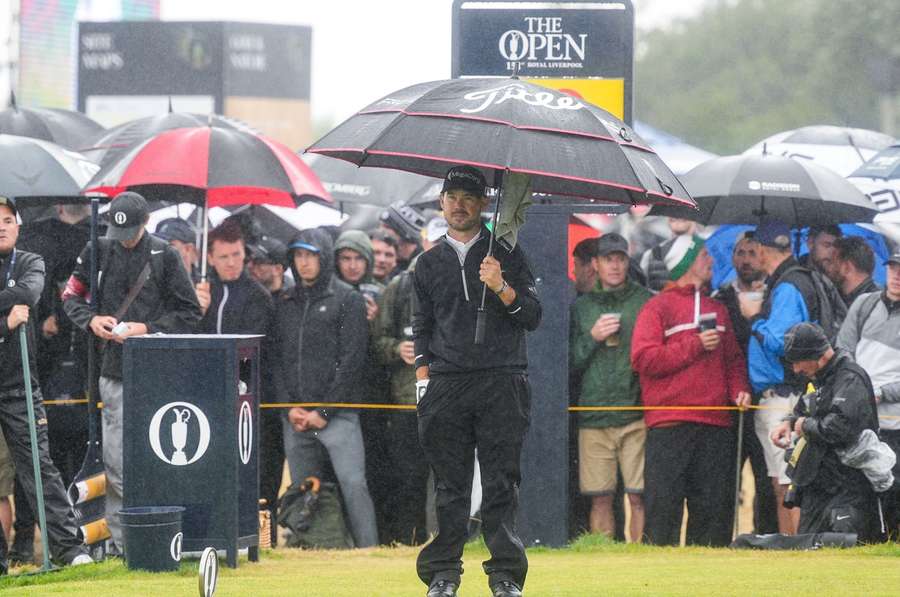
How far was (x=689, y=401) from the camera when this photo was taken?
13.0 meters

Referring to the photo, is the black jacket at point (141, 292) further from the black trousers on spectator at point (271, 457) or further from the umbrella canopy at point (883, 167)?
the umbrella canopy at point (883, 167)

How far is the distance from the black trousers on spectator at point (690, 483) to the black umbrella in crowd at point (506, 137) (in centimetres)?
393

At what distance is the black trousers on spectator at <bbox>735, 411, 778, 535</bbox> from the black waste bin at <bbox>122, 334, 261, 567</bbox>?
14.1ft

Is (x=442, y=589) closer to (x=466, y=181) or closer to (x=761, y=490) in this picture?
(x=466, y=181)

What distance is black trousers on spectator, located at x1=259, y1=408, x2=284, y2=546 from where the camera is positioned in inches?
544

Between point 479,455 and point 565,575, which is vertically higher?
point 479,455

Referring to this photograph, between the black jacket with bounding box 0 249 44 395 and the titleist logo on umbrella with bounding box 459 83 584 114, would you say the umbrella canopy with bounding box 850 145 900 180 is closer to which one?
the titleist logo on umbrella with bounding box 459 83 584 114

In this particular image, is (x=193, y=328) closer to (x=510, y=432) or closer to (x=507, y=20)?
(x=507, y=20)

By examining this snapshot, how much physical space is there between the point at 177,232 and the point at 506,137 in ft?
18.8

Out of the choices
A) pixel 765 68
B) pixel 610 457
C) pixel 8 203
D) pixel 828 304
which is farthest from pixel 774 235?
pixel 765 68

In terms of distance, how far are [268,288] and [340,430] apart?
147 cm

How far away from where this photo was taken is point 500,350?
29.3ft

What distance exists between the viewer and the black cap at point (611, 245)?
1349cm

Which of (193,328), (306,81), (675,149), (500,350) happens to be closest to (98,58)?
(306,81)
